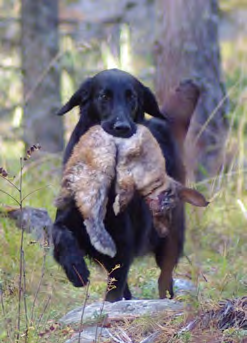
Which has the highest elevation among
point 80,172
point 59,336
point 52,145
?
point 80,172

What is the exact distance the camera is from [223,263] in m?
5.39

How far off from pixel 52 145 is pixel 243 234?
3.56 meters

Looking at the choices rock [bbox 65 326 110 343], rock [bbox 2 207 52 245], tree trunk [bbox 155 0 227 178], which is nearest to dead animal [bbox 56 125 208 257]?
rock [bbox 65 326 110 343]

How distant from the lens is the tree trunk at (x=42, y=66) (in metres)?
9.27

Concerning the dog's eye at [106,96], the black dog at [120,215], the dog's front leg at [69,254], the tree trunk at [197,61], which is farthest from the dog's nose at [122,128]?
the tree trunk at [197,61]

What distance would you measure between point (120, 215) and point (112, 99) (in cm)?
69

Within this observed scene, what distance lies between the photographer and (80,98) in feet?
17.1

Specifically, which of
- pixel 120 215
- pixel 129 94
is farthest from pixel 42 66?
pixel 120 215

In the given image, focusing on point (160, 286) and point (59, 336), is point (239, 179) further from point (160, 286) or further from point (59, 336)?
point (59, 336)

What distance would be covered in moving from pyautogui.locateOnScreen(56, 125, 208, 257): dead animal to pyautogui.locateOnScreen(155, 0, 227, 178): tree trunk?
308 centimetres

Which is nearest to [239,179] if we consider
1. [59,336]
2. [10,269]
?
[10,269]

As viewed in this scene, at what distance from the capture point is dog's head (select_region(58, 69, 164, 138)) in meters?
4.84

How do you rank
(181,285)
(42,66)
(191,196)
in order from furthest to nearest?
(42,66) < (181,285) < (191,196)

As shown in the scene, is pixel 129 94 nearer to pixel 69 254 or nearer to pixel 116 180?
pixel 116 180
